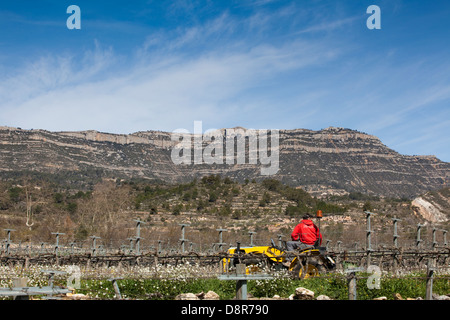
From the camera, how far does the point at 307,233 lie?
48.8 ft

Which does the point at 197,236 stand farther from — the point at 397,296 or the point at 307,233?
the point at 397,296

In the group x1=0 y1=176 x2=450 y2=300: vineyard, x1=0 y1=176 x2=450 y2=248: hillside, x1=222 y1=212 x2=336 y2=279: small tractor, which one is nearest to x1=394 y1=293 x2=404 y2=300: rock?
x1=0 y1=176 x2=450 y2=300: vineyard

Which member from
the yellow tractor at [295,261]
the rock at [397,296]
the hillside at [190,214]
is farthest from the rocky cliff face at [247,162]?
the rock at [397,296]

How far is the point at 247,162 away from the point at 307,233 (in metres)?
133

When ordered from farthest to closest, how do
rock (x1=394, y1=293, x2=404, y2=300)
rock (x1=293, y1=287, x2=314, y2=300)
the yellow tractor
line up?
the yellow tractor
rock (x1=394, y1=293, x2=404, y2=300)
rock (x1=293, y1=287, x2=314, y2=300)

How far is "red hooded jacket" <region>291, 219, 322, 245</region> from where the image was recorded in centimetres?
1484

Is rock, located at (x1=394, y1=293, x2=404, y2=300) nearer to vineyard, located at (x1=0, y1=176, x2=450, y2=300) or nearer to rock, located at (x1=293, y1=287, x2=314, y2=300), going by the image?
vineyard, located at (x1=0, y1=176, x2=450, y2=300)

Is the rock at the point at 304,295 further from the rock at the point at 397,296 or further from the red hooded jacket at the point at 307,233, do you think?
the red hooded jacket at the point at 307,233

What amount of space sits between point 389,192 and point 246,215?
79.3 m

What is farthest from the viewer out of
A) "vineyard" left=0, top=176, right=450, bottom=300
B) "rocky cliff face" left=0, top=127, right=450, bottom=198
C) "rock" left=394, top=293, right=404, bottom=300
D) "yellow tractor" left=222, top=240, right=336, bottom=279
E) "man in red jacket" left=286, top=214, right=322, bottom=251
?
"rocky cliff face" left=0, top=127, right=450, bottom=198

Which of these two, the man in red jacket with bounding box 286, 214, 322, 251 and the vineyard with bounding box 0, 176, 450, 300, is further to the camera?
the man in red jacket with bounding box 286, 214, 322, 251

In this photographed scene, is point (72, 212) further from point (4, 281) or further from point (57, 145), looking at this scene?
point (57, 145)

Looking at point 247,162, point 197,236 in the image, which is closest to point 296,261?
point 197,236

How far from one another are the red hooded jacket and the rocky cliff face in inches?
3801
